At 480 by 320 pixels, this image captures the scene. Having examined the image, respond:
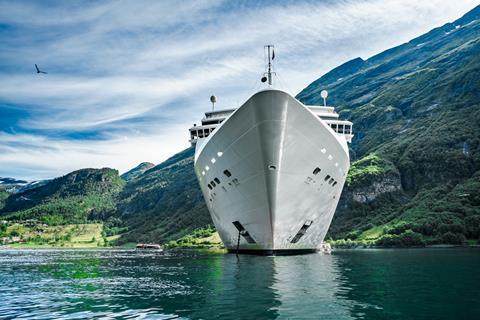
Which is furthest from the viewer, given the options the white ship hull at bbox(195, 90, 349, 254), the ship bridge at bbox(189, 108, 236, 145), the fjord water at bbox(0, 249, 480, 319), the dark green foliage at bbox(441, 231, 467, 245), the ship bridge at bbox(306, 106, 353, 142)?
the dark green foliage at bbox(441, 231, 467, 245)

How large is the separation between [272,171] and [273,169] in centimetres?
18

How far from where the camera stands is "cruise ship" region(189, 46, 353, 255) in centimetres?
3306

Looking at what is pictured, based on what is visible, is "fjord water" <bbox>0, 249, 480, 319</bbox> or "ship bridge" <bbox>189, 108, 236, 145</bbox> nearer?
"fjord water" <bbox>0, 249, 480, 319</bbox>

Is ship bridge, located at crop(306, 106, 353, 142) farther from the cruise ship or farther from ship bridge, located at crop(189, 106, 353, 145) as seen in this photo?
the cruise ship

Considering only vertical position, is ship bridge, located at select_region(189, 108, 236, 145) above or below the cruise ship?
above

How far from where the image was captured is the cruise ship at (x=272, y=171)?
33062mm

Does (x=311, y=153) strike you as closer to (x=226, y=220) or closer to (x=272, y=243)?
(x=272, y=243)

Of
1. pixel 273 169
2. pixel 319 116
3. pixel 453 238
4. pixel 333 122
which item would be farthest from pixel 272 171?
pixel 453 238

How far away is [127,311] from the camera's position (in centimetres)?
1480

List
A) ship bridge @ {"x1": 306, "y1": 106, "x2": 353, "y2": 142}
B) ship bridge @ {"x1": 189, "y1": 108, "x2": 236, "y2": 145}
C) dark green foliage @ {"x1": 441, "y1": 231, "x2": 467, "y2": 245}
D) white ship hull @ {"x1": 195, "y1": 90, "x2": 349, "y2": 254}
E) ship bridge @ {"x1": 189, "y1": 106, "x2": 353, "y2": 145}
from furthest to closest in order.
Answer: dark green foliage @ {"x1": 441, "y1": 231, "x2": 467, "y2": 245}
ship bridge @ {"x1": 189, "y1": 108, "x2": 236, "y2": 145}
ship bridge @ {"x1": 189, "y1": 106, "x2": 353, "y2": 145}
ship bridge @ {"x1": 306, "y1": 106, "x2": 353, "y2": 142}
white ship hull @ {"x1": 195, "y1": 90, "x2": 349, "y2": 254}

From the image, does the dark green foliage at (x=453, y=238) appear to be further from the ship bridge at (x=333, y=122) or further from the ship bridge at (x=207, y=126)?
the ship bridge at (x=207, y=126)

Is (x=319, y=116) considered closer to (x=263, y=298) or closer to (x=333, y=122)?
(x=333, y=122)

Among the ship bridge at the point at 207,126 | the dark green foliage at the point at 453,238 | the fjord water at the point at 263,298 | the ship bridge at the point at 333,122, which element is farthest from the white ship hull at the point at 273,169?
the dark green foliage at the point at 453,238

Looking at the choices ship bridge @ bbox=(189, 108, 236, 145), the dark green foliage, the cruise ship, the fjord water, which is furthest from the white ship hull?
the dark green foliage
